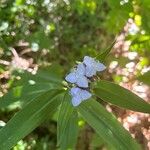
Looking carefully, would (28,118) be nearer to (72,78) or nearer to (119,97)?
(72,78)

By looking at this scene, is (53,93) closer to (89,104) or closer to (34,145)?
(89,104)

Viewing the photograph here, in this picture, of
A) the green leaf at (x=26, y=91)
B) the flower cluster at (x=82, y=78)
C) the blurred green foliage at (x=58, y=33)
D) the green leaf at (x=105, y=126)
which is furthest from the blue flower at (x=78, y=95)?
the blurred green foliage at (x=58, y=33)

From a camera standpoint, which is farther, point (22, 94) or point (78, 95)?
point (22, 94)

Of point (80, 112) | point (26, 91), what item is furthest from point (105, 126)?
point (26, 91)

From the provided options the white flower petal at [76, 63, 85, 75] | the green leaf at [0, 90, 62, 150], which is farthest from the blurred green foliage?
the white flower petal at [76, 63, 85, 75]

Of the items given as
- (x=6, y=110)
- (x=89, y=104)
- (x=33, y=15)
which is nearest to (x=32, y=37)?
(x=33, y=15)
